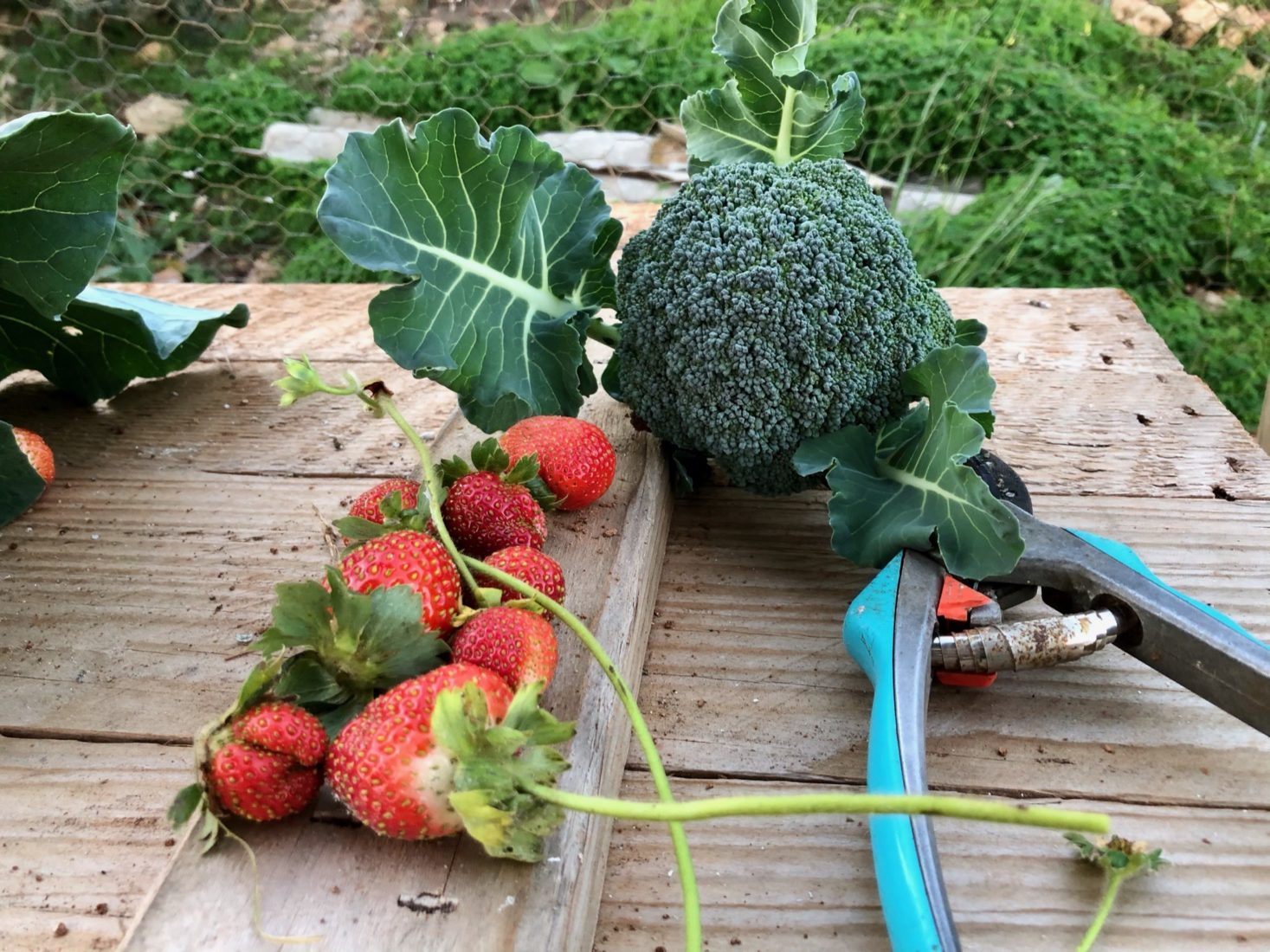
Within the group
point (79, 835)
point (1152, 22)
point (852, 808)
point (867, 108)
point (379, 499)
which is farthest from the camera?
point (1152, 22)

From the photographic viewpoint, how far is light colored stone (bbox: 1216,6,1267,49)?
2.30m

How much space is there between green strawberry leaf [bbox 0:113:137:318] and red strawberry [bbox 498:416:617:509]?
367mm

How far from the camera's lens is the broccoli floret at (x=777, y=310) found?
2.40 ft

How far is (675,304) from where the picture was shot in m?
0.76

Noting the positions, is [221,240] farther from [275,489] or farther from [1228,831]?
[1228,831]

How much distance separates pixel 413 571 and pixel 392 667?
0.05 metres

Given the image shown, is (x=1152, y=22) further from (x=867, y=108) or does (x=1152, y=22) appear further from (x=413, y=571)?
(x=413, y=571)

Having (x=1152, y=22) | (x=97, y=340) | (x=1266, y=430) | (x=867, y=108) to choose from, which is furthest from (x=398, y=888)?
(x=1152, y=22)

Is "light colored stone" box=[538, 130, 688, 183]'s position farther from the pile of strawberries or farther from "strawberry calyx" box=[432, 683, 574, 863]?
"strawberry calyx" box=[432, 683, 574, 863]

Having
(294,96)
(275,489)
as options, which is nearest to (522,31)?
(294,96)

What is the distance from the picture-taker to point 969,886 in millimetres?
565

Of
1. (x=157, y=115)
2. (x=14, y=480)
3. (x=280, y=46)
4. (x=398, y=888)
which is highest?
(x=398, y=888)

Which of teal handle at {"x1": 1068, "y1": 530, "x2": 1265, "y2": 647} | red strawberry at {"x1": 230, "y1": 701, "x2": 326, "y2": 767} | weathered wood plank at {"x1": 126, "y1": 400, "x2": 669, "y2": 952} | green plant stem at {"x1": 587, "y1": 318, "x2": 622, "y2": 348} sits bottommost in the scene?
weathered wood plank at {"x1": 126, "y1": 400, "x2": 669, "y2": 952}

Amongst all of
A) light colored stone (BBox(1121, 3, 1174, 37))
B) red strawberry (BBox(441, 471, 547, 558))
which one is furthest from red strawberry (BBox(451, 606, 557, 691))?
light colored stone (BBox(1121, 3, 1174, 37))
